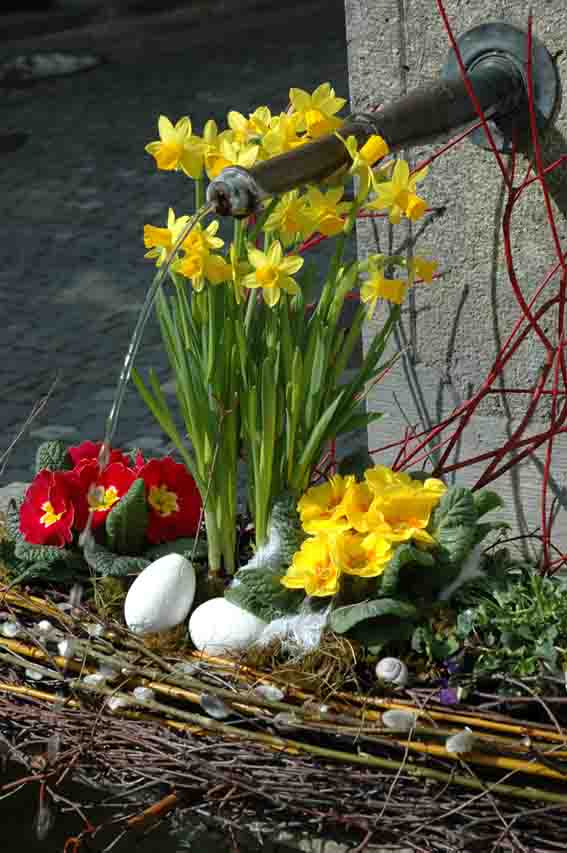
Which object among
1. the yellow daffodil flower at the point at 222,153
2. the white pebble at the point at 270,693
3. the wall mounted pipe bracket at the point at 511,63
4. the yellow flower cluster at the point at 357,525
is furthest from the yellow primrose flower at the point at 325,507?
the wall mounted pipe bracket at the point at 511,63

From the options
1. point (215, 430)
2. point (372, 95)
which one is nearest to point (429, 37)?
point (372, 95)

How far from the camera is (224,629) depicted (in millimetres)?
1757

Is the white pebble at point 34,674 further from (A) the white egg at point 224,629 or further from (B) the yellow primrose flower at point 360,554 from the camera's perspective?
(B) the yellow primrose flower at point 360,554

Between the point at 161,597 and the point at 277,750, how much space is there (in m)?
0.29

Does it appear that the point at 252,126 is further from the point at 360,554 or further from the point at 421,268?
the point at 360,554

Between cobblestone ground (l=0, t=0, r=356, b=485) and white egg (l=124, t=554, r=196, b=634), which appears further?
cobblestone ground (l=0, t=0, r=356, b=485)

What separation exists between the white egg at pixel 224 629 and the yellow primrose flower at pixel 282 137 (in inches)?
23.0

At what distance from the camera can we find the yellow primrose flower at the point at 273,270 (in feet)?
5.46

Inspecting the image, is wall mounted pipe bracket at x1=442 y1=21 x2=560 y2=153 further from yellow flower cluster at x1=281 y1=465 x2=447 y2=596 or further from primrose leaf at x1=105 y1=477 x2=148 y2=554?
primrose leaf at x1=105 y1=477 x2=148 y2=554

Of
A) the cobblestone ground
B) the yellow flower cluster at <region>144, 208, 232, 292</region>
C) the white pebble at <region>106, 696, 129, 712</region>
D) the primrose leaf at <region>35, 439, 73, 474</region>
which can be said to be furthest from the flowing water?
the cobblestone ground

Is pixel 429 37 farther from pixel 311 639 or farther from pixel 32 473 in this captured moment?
pixel 32 473

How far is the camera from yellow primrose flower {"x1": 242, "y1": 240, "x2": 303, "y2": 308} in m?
1.66

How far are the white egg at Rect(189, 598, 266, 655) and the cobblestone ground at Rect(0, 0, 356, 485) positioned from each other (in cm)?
194

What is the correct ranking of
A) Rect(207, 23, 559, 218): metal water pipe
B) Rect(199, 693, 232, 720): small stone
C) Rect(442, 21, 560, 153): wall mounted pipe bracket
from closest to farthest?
Rect(207, 23, 559, 218): metal water pipe < Rect(199, 693, 232, 720): small stone < Rect(442, 21, 560, 153): wall mounted pipe bracket
